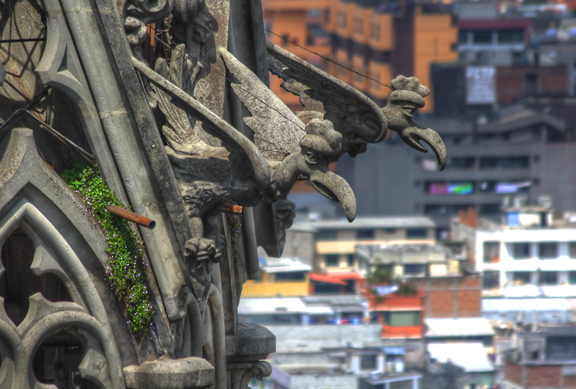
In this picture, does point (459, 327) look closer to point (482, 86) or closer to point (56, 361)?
point (482, 86)

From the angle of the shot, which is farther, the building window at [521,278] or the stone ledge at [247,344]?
the building window at [521,278]

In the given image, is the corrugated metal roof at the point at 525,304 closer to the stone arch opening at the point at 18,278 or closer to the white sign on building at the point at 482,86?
the white sign on building at the point at 482,86

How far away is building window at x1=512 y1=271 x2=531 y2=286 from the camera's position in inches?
4806

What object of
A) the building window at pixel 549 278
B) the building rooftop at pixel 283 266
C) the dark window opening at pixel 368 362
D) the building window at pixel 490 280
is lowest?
the dark window opening at pixel 368 362

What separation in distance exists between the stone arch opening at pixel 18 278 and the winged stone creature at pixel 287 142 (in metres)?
2.63

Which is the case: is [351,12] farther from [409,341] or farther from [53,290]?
[53,290]

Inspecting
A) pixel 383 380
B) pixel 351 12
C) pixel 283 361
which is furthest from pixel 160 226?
pixel 351 12

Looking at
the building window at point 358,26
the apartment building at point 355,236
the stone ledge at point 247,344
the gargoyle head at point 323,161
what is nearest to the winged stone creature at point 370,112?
the gargoyle head at point 323,161

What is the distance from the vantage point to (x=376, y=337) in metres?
96.1

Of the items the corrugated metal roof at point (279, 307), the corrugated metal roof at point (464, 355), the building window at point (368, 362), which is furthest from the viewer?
the corrugated metal roof at point (279, 307)

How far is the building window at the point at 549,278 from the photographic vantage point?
4786 inches

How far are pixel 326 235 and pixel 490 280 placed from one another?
21.0 m

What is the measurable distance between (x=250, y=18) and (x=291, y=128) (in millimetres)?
2091

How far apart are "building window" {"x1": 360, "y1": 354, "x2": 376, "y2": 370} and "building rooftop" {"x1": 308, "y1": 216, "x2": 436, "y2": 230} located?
129ft
